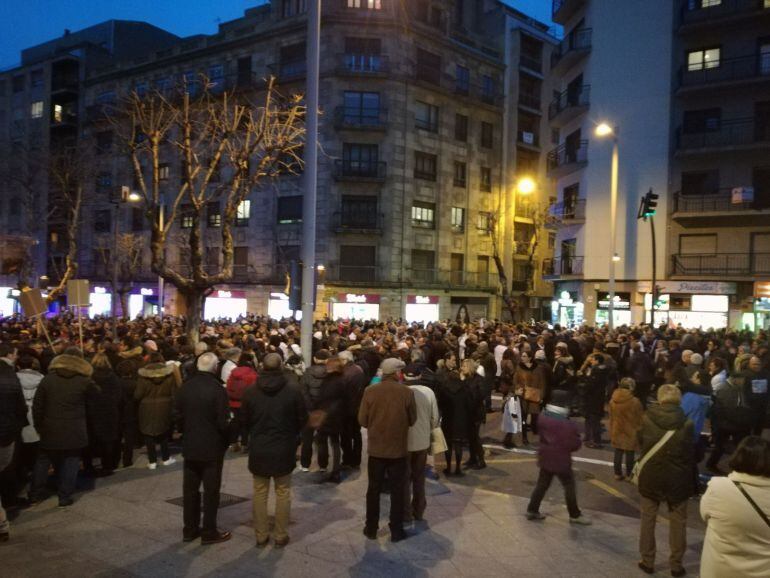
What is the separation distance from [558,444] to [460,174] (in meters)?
34.6

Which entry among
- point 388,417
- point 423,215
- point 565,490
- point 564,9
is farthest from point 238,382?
point 564,9

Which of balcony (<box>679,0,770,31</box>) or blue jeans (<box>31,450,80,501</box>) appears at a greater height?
balcony (<box>679,0,770,31</box>)

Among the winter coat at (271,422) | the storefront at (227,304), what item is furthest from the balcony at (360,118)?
the winter coat at (271,422)

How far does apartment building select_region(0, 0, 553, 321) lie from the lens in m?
35.2

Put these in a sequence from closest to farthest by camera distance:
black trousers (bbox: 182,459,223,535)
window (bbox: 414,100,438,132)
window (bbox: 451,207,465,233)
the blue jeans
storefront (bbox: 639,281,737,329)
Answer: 1. black trousers (bbox: 182,459,223,535)
2. the blue jeans
3. storefront (bbox: 639,281,737,329)
4. window (bbox: 414,100,438,132)
5. window (bbox: 451,207,465,233)

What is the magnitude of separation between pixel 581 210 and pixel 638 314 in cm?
623

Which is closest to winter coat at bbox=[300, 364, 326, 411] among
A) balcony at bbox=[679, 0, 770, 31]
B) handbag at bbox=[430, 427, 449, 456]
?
handbag at bbox=[430, 427, 449, 456]

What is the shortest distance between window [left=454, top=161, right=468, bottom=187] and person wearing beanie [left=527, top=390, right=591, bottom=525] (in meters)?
33.7

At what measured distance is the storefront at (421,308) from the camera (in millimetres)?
36000

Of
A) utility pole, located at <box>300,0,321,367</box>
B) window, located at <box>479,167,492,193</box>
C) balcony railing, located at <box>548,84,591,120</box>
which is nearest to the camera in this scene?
utility pole, located at <box>300,0,321,367</box>

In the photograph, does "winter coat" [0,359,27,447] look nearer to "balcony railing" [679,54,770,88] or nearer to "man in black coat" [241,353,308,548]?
"man in black coat" [241,353,308,548]

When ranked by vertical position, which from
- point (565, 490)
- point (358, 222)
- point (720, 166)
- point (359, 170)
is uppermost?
point (359, 170)

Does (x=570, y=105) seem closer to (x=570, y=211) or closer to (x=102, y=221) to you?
(x=570, y=211)

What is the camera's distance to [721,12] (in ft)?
94.0
